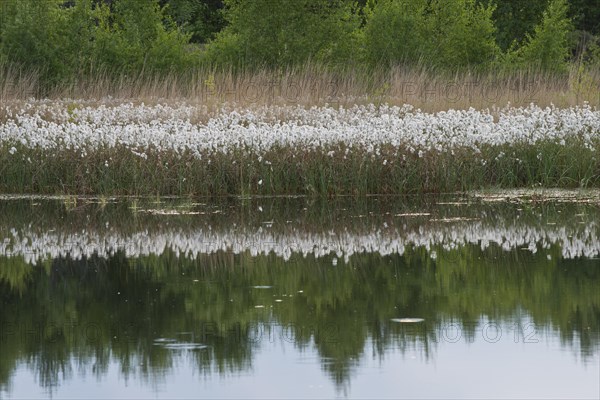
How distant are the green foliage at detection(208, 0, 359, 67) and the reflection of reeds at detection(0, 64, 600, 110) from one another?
4.02 m

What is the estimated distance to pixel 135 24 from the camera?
106ft

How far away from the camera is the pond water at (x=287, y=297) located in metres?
7.15

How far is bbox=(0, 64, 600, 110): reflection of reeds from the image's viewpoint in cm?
2236

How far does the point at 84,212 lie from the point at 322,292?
21.7 feet

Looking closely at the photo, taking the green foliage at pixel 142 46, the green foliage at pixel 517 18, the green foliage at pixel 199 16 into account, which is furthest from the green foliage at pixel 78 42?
the green foliage at pixel 517 18

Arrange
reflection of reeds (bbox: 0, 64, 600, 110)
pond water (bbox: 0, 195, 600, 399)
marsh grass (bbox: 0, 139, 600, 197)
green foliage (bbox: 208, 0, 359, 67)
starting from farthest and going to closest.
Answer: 1. green foliage (bbox: 208, 0, 359, 67)
2. reflection of reeds (bbox: 0, 64, 600, 110)
3. marsh grass (bbox: 0, 139, 600, 197)
4. pond water (bbox: 0, 195, 600, 399)

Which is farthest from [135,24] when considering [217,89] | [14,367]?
[14,367]

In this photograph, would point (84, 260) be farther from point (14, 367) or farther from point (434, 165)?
point (434, 165)

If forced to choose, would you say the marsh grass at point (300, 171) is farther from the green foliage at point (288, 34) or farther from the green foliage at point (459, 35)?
the green foliage at point (459, 35)

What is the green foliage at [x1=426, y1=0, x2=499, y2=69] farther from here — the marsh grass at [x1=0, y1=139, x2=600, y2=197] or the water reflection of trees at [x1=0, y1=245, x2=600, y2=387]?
the water reflection of trees at [x1=0, y1=245, x2=600, y2=387]

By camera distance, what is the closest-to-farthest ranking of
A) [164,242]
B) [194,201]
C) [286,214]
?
[164,242]
[286,214]
[194,201]

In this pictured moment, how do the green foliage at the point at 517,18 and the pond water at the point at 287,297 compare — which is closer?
the pond water at the point at 287,297

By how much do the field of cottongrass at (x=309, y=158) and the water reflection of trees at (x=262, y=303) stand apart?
5.15 m

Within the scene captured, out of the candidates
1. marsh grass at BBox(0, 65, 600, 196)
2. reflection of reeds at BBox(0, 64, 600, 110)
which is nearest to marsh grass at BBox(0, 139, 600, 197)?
marsh grass at BBox(0, 65, 600, 196)
